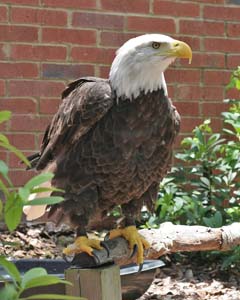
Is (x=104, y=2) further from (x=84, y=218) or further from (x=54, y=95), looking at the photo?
(x=84, y=218)

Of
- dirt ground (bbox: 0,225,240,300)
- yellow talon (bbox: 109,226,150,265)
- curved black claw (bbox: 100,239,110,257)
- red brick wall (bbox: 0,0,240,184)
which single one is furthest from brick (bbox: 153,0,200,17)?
curved black claw (bbox: 100,239,110,257)

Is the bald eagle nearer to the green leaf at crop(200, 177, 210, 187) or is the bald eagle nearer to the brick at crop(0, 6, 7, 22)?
the green leaf at crop(200, 177, 210, 187)

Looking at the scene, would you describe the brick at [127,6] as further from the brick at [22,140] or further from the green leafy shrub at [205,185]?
the brick at [22,140]

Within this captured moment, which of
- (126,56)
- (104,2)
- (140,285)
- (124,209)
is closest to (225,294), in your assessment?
(140,285)

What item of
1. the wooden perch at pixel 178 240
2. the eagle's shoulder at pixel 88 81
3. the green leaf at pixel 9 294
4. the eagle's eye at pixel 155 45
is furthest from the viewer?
the eagle's shoulder at pixel 88 81

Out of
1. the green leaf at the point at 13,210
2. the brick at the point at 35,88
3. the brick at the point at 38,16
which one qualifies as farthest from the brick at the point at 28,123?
the green leaf at the point at 13,210

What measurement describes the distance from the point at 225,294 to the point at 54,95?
1.51 metres

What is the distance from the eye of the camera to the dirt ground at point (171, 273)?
3.38 m

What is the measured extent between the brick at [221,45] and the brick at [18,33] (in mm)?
1150

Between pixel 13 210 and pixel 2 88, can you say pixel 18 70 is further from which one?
pixel 13 210

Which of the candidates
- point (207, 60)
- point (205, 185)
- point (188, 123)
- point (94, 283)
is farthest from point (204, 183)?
point (94, 283)

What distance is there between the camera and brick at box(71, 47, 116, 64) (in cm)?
392

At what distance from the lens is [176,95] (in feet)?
13.6

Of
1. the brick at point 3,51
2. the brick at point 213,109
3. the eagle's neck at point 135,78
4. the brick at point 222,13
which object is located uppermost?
the brick at point 222,13
